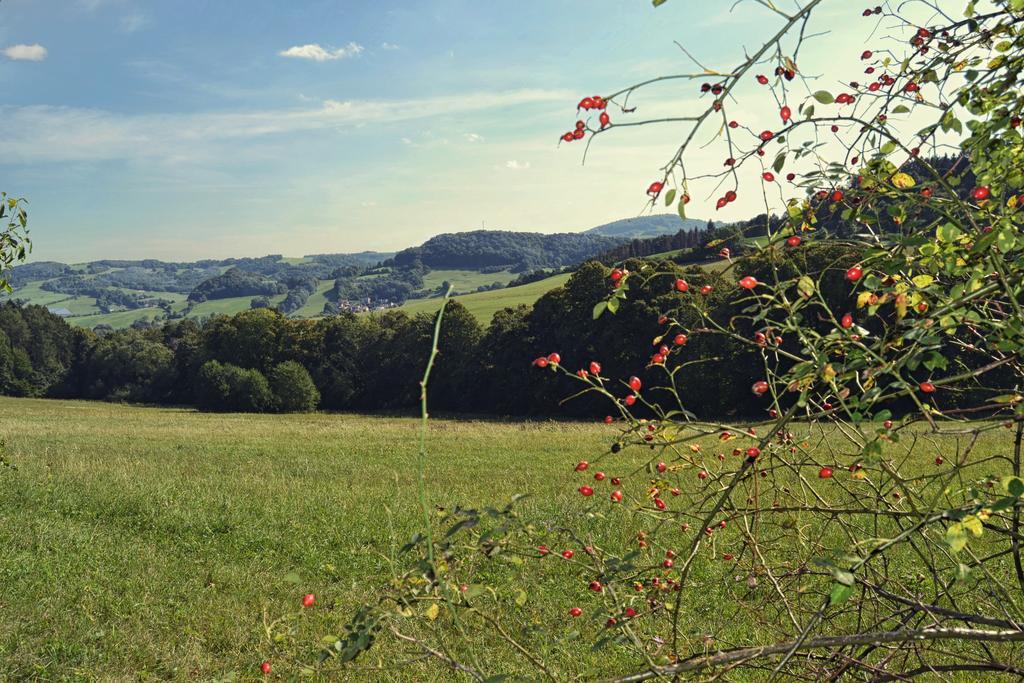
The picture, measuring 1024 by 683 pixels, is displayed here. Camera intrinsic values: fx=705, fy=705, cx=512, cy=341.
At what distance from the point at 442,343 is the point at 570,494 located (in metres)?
30.6

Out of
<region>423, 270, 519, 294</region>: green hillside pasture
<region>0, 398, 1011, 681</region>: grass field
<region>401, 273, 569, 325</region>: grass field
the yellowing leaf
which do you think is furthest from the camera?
<region>423, 270, 519, 294</region>: green hillside pasture

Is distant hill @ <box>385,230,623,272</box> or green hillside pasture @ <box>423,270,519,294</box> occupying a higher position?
distant hill @ <box>385,230,623,272</box>

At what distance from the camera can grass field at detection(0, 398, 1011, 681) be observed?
20.6 ft

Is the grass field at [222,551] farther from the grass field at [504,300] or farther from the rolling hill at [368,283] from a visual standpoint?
the rolling hill at [368,283]

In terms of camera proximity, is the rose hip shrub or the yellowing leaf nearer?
the rose hip shrub

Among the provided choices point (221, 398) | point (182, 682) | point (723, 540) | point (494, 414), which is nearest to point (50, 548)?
point (182, 682)

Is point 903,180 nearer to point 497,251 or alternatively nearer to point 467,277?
point 467,277

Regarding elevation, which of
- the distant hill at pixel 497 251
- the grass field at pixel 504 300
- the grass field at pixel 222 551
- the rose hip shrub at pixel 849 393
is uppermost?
the distant hill at pixel 497 251

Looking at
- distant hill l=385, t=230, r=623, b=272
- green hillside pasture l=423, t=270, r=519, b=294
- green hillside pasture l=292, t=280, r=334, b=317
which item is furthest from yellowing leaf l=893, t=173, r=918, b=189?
distant hill l=385, t=230, r=623, b=272

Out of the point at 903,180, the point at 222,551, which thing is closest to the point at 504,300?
the point at 222,551

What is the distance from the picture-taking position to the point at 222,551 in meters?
9.39

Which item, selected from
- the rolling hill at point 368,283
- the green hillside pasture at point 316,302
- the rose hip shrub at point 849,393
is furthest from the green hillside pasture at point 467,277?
the rose hip shrub at point 849,393

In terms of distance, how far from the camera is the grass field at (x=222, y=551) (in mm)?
6289

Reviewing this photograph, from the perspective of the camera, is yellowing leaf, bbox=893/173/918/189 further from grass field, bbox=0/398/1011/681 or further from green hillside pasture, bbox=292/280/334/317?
green hillside pasture, bbox=292/280/334/317
